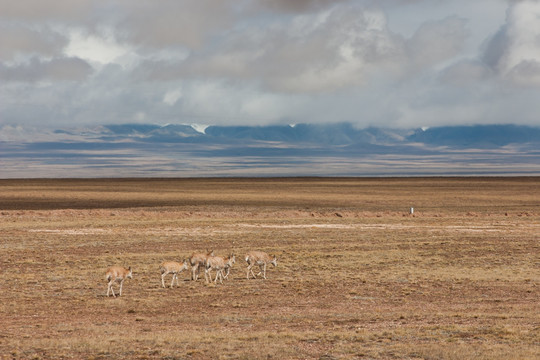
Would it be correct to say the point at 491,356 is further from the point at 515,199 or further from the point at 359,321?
the point at 515,199

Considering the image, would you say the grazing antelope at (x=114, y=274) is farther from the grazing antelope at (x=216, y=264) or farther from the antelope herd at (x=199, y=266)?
the grazing antelope at (x=216, y=264)

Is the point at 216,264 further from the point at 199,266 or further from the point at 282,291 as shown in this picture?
the point at 282,291

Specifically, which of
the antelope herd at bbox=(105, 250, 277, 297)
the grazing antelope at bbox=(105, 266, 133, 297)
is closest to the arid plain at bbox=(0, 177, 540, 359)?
the antelope herd at bbox=(105, 250, 277, 297)

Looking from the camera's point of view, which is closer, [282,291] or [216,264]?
[282,291]

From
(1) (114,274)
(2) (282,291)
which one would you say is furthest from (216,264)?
(1) (114,274)

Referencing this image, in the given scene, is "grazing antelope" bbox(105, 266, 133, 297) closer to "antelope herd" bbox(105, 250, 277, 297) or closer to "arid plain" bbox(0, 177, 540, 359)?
"antelope herd" bbox(105, 250, 277, 297)

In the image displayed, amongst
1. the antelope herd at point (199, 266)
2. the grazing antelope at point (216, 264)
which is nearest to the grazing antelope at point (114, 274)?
the antelope herd at point (199, 266)

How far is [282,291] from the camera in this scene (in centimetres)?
2392

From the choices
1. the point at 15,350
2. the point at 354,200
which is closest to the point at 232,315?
the point at 15,350

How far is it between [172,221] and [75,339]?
38.0 meters

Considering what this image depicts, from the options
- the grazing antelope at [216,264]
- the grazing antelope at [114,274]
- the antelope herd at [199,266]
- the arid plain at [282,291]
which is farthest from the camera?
the grazing antelope at [216,264]

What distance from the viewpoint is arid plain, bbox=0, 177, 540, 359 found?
1512 cm

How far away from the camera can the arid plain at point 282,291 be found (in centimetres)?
1512

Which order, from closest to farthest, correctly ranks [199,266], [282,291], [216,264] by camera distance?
[282,291], [216,264], [199,266]
